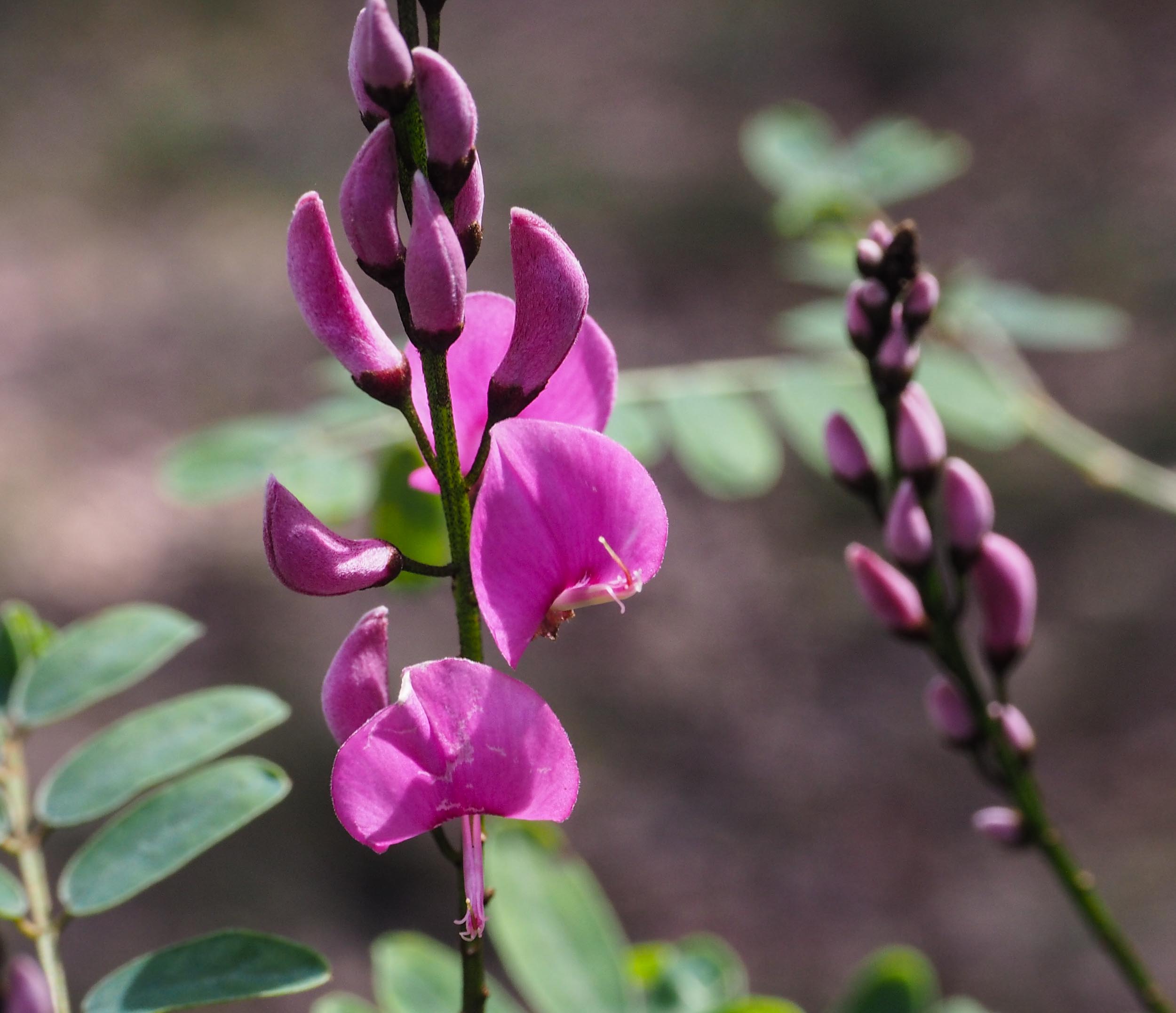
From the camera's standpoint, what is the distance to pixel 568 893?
3.49 ft

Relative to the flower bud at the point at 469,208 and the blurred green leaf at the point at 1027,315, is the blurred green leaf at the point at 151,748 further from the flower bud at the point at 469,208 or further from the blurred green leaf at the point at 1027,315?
the blurred green leaf at the point at 1027,315

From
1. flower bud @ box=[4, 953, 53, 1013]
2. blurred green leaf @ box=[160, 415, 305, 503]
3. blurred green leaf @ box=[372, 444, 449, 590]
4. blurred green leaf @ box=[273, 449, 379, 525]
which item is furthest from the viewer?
blurred green leaf @ box=[160, 415, 305, 503]

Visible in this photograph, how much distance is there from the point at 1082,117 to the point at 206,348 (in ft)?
14.8

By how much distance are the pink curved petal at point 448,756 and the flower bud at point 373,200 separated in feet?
0.68

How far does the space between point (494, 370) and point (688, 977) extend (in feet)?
2.24

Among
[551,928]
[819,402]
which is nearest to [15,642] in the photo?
[551,928]

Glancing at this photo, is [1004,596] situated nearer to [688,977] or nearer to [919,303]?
[919,303]

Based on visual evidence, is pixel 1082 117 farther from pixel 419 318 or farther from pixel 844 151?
pixel 419 318

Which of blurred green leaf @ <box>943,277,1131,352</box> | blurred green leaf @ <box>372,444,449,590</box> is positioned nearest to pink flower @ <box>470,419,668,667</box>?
blurred green leaf @ <box>372,444,449,590</box>

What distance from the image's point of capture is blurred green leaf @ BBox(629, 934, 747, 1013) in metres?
1.07

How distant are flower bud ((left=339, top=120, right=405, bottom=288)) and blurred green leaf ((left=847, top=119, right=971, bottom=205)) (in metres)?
1.29

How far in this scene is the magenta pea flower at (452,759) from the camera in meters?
0.55

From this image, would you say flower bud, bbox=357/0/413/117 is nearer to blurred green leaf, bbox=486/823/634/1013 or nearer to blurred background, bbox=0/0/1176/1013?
blurred green leaf, bbox=486/823/634/1013

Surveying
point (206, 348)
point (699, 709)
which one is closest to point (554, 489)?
point (699, 709)
